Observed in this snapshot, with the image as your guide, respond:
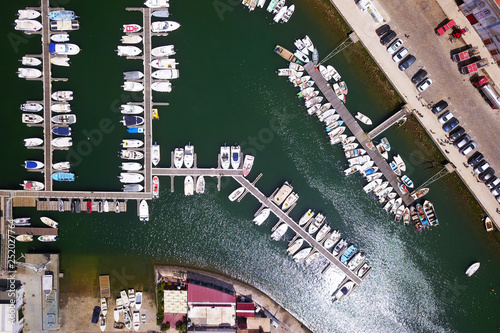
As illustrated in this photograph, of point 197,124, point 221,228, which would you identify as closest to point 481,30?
point 197,124

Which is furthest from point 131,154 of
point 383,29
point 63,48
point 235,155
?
point 383,29

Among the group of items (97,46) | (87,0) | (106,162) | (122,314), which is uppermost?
(87,0)

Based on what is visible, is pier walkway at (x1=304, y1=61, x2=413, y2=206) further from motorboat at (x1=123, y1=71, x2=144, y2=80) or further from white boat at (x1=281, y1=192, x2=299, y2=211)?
motorboat at (x1=123, y1=71, x2=144, y2=80)

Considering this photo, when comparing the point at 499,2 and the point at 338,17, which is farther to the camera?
the point at 338,17

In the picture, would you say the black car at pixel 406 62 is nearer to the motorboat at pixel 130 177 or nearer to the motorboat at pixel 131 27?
the motorboat at pixel 131 27

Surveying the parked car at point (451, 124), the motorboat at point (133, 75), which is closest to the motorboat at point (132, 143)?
the motorboat at point (133, 75)

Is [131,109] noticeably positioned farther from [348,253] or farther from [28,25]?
[348,253]

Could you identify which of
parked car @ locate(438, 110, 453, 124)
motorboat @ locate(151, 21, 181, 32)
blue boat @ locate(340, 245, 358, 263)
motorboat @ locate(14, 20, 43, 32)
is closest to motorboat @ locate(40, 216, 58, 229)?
motorboat @ locate(14, 20, 43, 32)

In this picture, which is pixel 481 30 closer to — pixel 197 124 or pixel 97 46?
pixel 197 124
